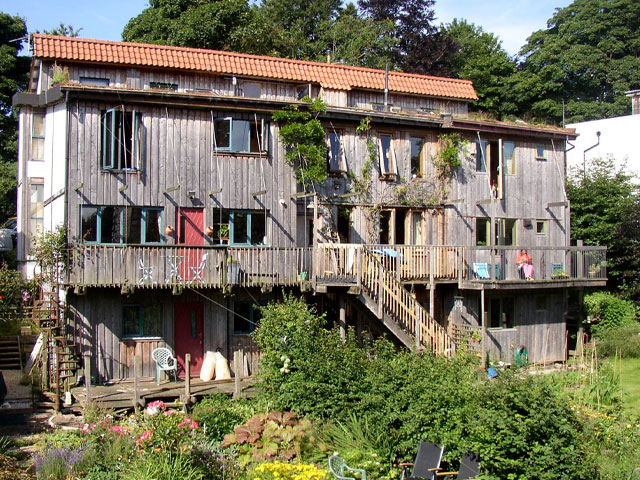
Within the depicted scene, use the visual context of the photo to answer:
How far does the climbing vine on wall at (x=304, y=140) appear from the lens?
78.6ft

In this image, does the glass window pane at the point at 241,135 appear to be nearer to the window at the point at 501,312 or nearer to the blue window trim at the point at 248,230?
the blue window trim at the point at 248,230

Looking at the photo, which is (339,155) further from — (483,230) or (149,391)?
(149,391)

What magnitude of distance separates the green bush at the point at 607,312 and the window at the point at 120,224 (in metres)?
19.0

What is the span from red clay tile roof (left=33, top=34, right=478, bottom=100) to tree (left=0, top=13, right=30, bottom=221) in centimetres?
1735

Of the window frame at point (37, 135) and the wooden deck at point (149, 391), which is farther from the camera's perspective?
the window frame at point (37, 135)

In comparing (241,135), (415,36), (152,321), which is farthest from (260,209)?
(415,36)

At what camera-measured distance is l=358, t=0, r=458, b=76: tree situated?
1806 inches

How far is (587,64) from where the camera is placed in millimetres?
55812

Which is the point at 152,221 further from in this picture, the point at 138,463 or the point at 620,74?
the point at 620,74

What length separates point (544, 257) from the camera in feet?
87.5

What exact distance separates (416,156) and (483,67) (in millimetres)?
27977

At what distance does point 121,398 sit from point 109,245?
14.9 feet

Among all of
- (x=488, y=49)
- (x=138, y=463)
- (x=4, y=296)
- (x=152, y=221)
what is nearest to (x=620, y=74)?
(x=488, y=49)

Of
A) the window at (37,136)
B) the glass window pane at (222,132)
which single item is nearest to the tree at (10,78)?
the window at (37,136)
